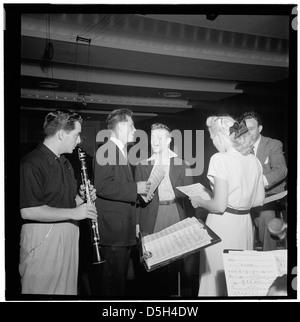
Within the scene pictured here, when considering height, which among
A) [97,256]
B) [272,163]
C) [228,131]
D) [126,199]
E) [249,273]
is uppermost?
[228,131]

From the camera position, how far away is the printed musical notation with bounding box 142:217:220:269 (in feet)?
7.80

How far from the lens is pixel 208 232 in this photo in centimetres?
248

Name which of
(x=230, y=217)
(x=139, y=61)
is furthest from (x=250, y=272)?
(x=139, y=61)

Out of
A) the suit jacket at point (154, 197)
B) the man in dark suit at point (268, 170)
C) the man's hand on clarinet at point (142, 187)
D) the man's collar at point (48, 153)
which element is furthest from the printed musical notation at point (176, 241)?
the man's collar at point (48, 153)

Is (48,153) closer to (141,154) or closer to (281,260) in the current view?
(141,154)

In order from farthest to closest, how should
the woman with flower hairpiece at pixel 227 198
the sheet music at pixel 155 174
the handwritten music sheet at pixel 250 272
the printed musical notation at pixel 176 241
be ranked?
the sheet music at pixel 155 174
the woman with flower hairpiece at pixel 227 198
the handwritten music sheet at pixel 250 272
the printed musical notation at pixel 176 241

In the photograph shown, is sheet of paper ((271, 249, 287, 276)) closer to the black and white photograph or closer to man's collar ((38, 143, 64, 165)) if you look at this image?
the black and white photograph

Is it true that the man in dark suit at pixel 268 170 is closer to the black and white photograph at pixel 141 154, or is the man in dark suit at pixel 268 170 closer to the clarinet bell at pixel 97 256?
the black and white photograph at pixel 141 154

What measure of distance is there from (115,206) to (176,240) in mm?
578

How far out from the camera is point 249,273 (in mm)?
2654

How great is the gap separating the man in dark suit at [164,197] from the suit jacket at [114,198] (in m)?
0.09

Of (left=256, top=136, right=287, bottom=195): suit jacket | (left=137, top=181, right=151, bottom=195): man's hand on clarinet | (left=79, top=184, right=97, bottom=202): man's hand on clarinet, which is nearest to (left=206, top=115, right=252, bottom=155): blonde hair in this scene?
(left=256, top=136, right=287, bottom=195): suit jacket

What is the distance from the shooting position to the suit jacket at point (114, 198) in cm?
278
